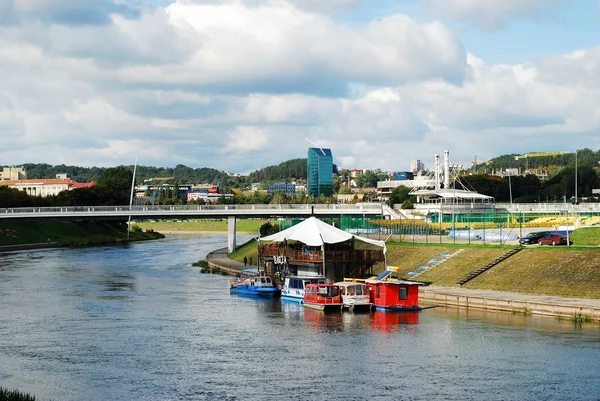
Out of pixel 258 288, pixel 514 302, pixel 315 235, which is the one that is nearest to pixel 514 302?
pixel 514 302

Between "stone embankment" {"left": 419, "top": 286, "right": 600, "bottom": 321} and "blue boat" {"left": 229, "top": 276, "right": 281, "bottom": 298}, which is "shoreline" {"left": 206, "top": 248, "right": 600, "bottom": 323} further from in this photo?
"blue boat" {"left": 229, "top": 276, "right": 281, "bottom": 298}

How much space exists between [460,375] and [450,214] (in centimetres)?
11898

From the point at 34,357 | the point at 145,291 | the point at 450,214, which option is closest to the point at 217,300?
the point at 145,291

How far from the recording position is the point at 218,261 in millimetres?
140375

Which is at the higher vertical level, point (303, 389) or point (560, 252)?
point (560, 252)

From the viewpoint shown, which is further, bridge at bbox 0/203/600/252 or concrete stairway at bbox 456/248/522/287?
bridge at bbox 0/203/600/252

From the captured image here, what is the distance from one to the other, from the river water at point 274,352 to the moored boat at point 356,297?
2.29 metres

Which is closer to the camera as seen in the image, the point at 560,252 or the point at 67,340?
the point at 67,340

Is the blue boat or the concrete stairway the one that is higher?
the concrete stairway

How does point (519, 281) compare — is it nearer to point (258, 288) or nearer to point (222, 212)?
point (258, 288)

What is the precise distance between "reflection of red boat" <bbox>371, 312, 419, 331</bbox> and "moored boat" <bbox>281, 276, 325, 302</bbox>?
10.6 metres

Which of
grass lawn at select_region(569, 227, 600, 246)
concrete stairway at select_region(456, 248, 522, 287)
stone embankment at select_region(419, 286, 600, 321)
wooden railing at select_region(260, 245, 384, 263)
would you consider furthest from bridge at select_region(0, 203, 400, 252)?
stone embankment at select_region(419, 286, 600, 321)

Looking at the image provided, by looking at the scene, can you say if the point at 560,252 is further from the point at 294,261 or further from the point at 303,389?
the point at 303,389

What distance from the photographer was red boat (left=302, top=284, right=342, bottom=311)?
8200 cm
